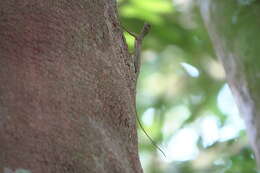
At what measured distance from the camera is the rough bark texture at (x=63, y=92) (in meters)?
0.68

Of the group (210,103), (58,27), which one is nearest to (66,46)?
(58,27)

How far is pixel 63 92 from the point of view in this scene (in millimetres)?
743

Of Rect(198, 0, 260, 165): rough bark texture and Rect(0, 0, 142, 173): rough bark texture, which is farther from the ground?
Rect(198, 0, 260, 165): rough bark texture

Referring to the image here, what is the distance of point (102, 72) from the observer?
0.83 meters

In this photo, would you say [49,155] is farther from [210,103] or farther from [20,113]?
[210,103]

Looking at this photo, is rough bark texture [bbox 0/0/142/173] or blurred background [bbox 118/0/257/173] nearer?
rough bark texture [bbox 0/0/142/173]

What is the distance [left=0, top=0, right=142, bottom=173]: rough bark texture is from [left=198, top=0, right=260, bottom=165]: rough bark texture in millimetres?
671

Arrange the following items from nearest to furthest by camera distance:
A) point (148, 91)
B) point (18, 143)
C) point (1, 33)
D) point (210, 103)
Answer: point (18, 143)
point (1, 33)
point (210, 103)
point (148, 91)

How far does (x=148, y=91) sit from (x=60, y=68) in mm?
2266

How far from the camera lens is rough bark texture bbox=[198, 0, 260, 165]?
148 centimetres

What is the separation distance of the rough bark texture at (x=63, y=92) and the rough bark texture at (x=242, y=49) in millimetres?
671

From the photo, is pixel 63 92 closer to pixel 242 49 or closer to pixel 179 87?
pixel 242 49

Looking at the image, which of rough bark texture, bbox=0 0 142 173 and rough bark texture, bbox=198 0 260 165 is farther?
rough bark texture, bbox=198 0 260 165

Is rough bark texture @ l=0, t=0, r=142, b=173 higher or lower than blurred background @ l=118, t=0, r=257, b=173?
lower
